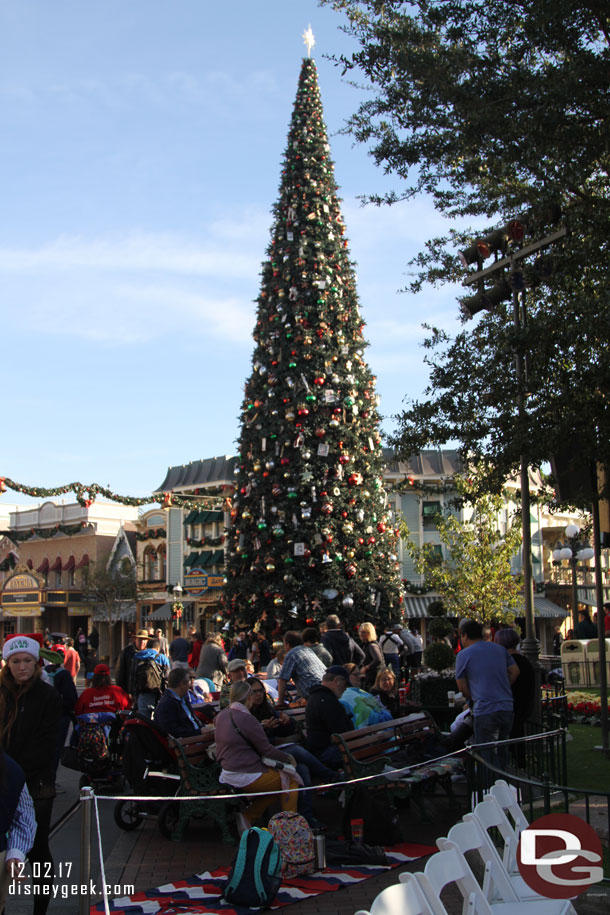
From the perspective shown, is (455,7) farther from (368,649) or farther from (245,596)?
(245,596)

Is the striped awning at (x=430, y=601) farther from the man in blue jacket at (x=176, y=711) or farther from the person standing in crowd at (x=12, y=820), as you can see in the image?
the person standing in crowd at (x=12, y=820)

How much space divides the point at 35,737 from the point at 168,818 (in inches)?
125

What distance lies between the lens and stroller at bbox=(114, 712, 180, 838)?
862 cm

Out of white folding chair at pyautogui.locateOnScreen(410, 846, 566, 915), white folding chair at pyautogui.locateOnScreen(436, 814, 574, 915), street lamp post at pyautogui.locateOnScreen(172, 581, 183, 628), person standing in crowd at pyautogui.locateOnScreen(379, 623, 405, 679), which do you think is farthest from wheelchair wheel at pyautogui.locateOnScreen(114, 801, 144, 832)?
street lamp post at pyautogui.locateOnScreen(172, 581, 183, 628)

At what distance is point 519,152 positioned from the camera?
964 cm

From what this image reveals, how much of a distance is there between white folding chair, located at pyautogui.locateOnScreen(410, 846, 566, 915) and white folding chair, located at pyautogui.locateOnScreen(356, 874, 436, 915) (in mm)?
67

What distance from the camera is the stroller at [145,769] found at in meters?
8.62

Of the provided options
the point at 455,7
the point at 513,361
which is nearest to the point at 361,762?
the point at 513,361

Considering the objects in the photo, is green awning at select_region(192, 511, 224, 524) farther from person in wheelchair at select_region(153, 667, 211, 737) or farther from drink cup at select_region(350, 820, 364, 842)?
drink cup at select_region(350, 820, 364, 842)

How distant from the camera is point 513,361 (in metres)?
12.2

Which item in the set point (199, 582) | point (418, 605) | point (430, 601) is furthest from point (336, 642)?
point (199, 582)

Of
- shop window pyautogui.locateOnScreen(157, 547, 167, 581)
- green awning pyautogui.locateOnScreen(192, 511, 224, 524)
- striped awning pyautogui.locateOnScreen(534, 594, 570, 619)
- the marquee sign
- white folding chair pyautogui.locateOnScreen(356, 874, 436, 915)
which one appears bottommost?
striped awning pyautogui.locateOnScreen(534, 594, 570, 619)

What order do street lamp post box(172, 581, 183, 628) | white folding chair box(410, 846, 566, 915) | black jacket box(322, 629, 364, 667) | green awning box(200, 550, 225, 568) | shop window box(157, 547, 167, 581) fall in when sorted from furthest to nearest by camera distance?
shop window box(157, 547, 167, 581) → green awning box(200, 550, 225, 568) → street lamp post box(172, 581, 183, 628) → black jacket box(322, 629, 364, 667) → white folding chair box(410, 846, 566, 915)

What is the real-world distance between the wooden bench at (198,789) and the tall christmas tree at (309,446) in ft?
40.0
